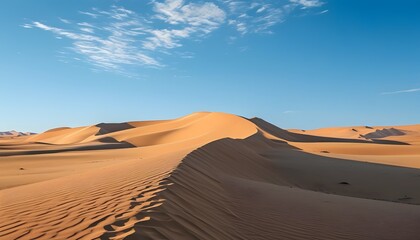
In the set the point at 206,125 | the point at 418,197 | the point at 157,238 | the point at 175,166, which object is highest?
the point at 206,125

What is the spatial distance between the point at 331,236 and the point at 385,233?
1066mm

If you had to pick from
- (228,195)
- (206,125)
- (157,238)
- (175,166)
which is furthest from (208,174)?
(206,125)

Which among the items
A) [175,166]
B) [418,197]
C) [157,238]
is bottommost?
[418,197]

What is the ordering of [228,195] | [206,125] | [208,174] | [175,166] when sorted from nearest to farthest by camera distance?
[228,195]
[175,166]
[208,174]
[206,125]

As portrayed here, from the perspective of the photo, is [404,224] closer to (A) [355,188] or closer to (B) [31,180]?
(A) [355,188]

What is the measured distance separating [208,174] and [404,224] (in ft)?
14.4

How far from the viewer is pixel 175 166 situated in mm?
8297

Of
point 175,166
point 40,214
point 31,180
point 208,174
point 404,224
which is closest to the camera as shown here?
point 40,214

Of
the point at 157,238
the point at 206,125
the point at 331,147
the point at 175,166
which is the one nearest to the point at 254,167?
the point at 175,166

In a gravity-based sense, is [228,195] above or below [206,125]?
below

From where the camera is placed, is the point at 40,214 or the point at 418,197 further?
the point at 418,197

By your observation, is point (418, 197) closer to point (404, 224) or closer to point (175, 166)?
point (404, 224)

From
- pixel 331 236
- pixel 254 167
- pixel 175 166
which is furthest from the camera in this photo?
pixel 254 167

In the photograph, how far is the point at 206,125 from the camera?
4584cm
